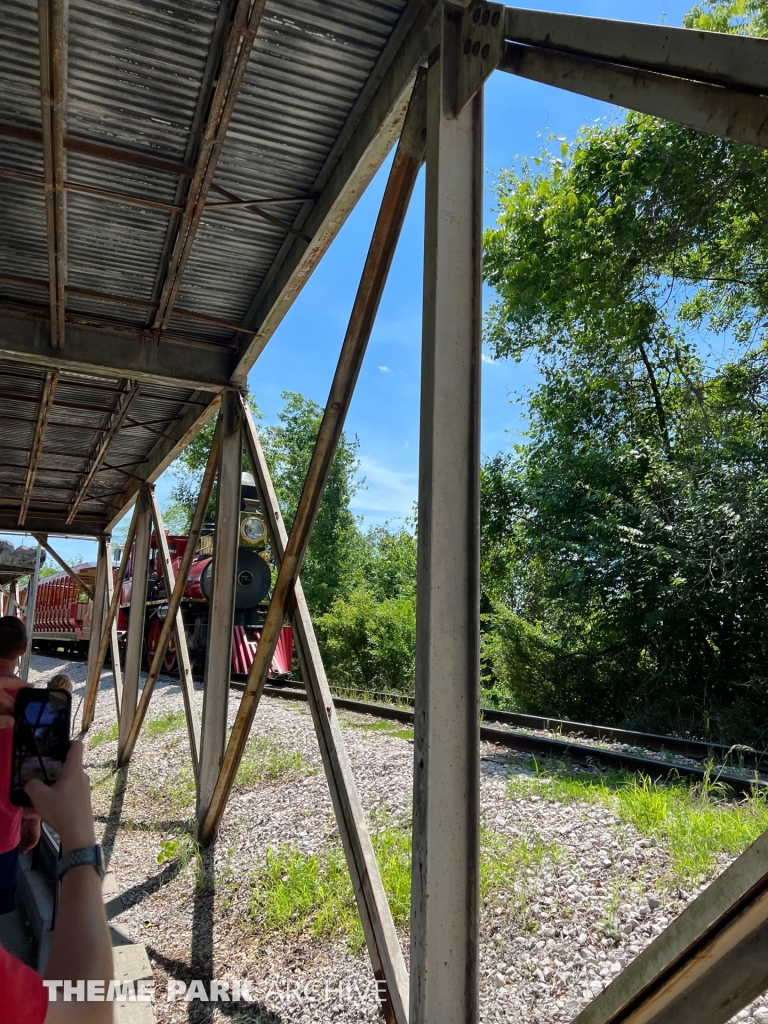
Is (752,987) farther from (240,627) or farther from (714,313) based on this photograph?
(714,313)

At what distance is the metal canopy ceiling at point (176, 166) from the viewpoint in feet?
10.6

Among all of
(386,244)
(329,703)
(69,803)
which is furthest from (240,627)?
(69,803)

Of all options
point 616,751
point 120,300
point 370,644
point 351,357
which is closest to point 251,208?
point 120,300

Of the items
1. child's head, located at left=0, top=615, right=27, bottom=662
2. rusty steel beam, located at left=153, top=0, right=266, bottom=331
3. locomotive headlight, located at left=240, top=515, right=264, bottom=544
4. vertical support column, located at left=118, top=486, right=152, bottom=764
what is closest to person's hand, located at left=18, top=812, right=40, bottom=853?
child's head, located at left=0, top=615, right=27, bottom=662

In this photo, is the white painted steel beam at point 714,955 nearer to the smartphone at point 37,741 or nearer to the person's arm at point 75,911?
the person's arm at point 75,911

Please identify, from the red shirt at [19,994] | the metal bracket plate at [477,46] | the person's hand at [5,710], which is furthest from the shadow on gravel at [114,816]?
the metal bracket plate at [477,46]

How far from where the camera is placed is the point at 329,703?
3.82m

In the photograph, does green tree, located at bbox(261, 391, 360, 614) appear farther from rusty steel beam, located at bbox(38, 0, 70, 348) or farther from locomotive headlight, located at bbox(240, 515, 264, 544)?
rusty steel beam, located at bbox(38, 0, 70, 348)

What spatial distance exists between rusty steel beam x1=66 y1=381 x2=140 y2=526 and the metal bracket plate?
4895mm

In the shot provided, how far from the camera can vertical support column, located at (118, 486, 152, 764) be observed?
923cm

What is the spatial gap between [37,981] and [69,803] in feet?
1.01

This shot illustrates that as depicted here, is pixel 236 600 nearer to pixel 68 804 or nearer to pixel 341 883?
pixel 341 883

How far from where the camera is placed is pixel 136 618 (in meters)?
9.41

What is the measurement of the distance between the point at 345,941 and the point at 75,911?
316cm
